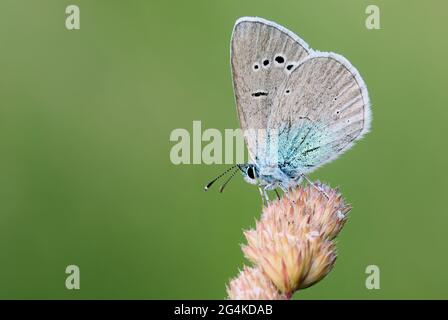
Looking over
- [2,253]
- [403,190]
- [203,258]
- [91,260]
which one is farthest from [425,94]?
[2,253]

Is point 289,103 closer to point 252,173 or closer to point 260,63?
point 260,63

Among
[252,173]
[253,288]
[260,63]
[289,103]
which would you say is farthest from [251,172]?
[253,288]

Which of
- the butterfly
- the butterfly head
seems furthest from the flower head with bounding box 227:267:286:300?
the butterfly head

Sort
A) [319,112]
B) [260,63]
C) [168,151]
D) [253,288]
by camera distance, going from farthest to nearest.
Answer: [168,151]
[319,112]
[260,63]
[253,288]

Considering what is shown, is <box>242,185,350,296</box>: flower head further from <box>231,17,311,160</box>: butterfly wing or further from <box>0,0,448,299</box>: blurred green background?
<box>0,0,448,299</box>: blurred green background

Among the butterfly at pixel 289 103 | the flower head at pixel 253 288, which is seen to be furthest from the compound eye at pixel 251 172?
the flower head at pixel 253 288

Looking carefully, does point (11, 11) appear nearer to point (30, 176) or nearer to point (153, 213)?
point (30, 176)
